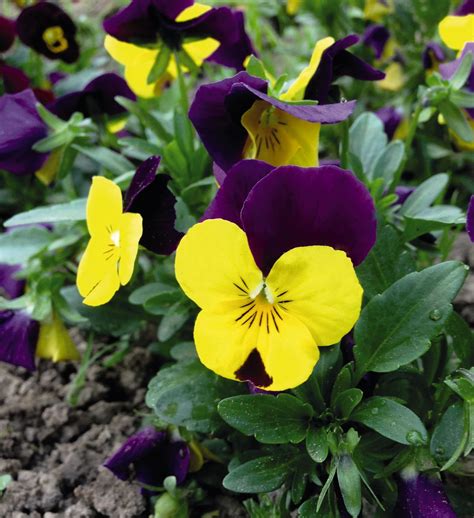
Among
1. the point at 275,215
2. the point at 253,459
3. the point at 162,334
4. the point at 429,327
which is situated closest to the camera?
the point at 275,215

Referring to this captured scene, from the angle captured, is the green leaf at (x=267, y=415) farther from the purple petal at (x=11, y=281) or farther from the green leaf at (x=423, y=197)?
the purple petal at (x=11, y=281)

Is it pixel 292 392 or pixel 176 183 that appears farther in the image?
pixel 176 183

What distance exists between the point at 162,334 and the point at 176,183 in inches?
9.7

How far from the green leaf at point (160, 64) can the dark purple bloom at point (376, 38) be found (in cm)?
84

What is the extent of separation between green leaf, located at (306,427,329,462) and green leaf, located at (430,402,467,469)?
124 millimetres

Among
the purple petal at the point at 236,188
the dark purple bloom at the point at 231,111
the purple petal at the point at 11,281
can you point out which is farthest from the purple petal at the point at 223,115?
the purple petal at the point at 11,281

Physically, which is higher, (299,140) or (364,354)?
(299,140)

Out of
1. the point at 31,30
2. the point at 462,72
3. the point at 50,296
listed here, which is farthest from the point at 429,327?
the point at 31,30

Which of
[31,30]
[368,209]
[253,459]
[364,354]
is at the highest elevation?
[368,209]

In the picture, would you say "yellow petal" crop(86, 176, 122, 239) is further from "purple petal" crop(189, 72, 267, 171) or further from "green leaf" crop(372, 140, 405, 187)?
"green leaf" crop(372, 140, 405, 187)

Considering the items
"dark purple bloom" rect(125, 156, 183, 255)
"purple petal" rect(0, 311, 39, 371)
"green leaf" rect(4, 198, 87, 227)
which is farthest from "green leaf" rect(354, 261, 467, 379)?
"purple petal" rect(0, 311, 39, 371)

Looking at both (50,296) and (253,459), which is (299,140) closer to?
(253,459)

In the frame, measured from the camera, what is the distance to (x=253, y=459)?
3.36 ft

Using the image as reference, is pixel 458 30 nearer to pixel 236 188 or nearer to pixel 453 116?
pixel 453 116
